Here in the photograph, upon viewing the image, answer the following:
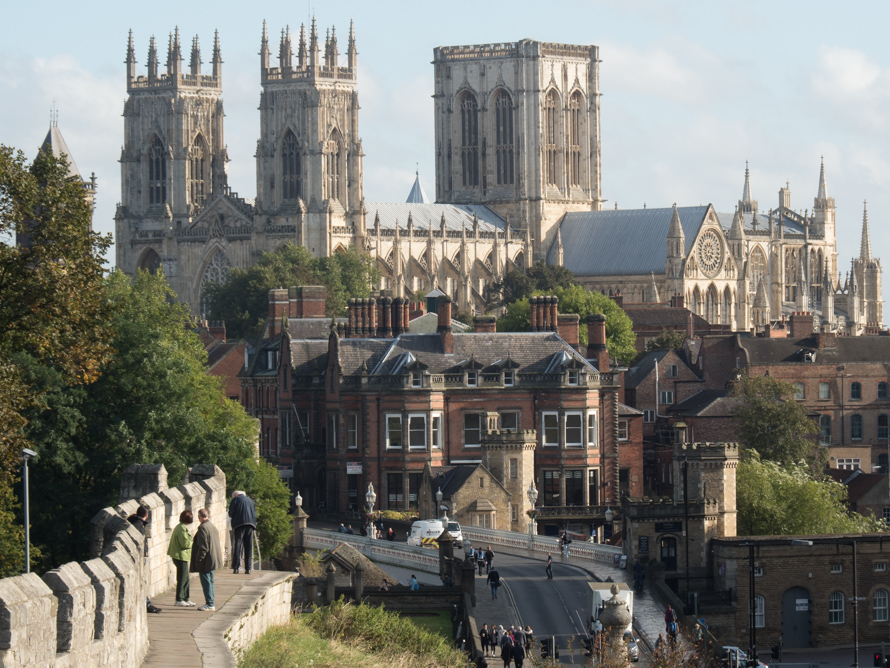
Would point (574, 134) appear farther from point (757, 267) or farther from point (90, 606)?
point (90, 606)

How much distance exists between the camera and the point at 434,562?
1953 inches

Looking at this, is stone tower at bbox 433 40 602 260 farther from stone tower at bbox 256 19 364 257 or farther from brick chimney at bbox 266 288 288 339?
brick chimney at bbox 266 288 288 339

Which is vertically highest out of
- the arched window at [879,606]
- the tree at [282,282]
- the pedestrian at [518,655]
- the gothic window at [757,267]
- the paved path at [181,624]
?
the gothic window at [757,267]

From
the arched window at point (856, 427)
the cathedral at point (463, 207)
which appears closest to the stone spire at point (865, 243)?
the cathedral at point (463, 207)

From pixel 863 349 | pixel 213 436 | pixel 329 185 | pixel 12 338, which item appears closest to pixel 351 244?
pixel 329 185

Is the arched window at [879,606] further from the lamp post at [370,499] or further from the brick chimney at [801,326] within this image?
the brick chimney at [801,326]

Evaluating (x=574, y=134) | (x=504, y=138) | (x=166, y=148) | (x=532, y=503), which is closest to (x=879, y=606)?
(x=532, y=503)

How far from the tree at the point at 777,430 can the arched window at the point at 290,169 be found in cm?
6736

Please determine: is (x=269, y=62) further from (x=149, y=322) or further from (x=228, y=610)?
(x=228, y=610)

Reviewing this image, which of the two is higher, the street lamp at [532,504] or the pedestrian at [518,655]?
the street lamp at [532,504]

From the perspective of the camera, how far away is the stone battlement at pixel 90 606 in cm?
1324

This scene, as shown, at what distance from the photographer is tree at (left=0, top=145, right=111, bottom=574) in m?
27.8

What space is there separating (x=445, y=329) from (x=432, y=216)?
86979mm

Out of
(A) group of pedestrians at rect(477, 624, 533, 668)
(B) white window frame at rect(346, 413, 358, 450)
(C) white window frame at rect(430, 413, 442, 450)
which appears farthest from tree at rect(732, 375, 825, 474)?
(A) group of pedestrians at rect(477, 624, 533, 668)
